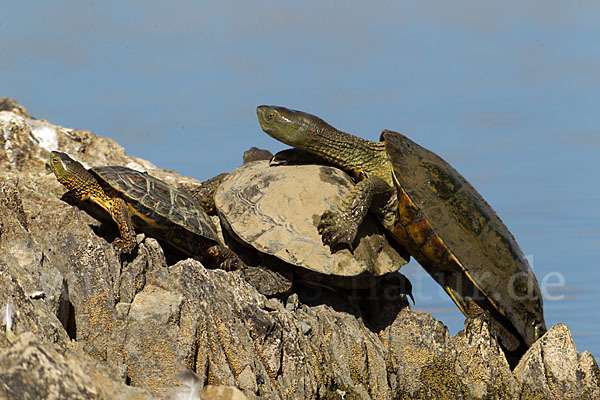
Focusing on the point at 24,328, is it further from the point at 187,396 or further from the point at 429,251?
the point at 429,251

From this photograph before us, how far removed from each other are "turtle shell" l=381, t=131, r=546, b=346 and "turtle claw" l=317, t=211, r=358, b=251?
3.19ft

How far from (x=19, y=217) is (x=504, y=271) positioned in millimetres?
6404

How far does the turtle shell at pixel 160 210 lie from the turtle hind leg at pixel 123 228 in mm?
241

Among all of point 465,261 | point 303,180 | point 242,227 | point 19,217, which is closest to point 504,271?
point 465,261

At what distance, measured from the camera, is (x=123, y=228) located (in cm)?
880

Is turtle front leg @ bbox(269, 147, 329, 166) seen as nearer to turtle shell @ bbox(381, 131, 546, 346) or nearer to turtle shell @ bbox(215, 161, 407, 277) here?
turtle shell @ bbox(215, 161, 407, 277)

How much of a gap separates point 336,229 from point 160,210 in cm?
225

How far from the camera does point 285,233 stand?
9.57m

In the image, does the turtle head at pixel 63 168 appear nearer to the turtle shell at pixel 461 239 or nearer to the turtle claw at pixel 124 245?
the turtle claw at pixel 124 245

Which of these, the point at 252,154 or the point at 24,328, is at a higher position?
the point at 252,154

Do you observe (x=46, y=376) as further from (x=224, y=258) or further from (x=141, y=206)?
(x=224, y=258)

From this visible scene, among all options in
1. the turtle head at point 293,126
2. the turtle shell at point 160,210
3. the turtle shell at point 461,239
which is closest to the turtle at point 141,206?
the turtle shell at point 160,210

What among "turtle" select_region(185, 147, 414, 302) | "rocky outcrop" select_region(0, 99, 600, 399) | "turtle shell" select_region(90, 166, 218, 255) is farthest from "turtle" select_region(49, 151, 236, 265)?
"turtle" select_region(185, 147, 414, 302)

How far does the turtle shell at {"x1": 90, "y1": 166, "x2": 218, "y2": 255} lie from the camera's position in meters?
9.22
